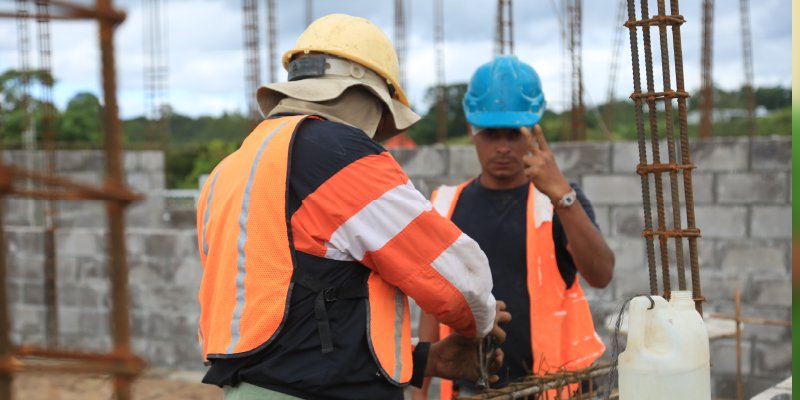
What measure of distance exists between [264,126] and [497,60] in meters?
1.37

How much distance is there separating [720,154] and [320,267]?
Answer: 15.0ft

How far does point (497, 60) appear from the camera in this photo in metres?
3.44

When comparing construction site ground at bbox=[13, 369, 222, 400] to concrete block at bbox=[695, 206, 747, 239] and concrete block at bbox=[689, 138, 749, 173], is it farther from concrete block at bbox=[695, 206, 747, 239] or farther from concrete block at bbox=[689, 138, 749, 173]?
concrete block at bbox=[689, 138, 749, 173]

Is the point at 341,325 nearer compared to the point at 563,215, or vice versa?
the point at 341,325

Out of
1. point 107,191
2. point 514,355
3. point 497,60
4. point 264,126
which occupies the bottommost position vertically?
point 514,355

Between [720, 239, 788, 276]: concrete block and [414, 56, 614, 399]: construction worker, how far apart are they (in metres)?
3.25

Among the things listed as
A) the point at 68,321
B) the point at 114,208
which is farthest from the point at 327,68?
the point at 68,321

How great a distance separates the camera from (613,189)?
20.7ft

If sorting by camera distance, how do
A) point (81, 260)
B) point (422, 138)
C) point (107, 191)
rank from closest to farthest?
1. point (107, 191)
2. point (81, 260)
3. point (422, 138)

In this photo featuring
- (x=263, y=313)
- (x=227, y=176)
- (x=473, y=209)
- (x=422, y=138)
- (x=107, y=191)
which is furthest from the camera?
(x=422, y=138)

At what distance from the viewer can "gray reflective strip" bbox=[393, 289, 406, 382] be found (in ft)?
7.29

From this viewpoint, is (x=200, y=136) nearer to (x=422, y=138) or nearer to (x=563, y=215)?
(x=422, y=138)

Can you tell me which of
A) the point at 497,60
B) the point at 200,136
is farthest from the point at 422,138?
the point at 497,60

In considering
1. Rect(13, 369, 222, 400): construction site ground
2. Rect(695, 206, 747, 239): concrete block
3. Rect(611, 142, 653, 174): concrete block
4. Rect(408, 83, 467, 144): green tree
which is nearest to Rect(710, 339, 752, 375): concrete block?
Rect(695, 206, 747, 239): concrete block
